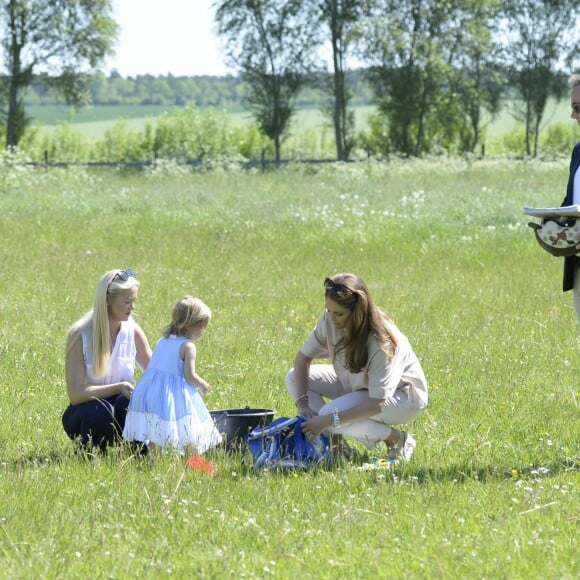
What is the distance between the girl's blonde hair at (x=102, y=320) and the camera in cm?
605

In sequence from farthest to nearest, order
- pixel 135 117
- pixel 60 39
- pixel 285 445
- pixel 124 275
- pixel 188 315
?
pixel 135 117
pixel 60 39
pixel 124 275
pixel 188 315
pixel 285 445

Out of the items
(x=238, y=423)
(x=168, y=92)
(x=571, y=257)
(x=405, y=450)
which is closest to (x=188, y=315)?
(x=238, y=423)

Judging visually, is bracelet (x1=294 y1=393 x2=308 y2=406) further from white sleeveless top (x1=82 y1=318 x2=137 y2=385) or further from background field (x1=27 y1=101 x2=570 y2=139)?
background field (x1=27 y1=101 x2=570 y2=139)

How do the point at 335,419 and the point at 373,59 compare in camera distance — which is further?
the point at 373,59

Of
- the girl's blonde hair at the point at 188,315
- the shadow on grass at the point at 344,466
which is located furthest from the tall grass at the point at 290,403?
the girl's blonde hair at the point at 188,315

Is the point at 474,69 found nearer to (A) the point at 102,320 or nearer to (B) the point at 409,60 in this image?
(B) the point at 409,60

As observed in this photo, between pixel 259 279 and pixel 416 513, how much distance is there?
26.3 ft

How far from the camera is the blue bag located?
19.0 ft

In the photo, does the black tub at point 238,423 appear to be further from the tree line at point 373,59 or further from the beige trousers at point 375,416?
the tree line at point 373,59

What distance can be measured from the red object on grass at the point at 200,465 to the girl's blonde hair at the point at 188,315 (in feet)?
2.66

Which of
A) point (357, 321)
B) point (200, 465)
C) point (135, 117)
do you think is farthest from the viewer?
point (135, 117)

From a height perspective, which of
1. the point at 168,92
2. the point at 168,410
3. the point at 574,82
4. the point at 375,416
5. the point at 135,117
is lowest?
the point at 375,416

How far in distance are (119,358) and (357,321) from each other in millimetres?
1524

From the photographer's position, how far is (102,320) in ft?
19.9
